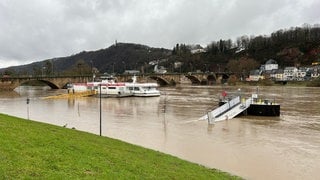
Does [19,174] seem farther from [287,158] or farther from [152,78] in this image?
[152,78]

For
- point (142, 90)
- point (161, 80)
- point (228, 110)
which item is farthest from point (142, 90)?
point (161, 80)

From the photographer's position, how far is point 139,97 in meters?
71.0

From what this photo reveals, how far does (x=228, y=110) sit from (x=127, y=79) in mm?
81504

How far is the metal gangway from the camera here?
123 ft

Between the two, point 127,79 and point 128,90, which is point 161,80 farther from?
point 128,90

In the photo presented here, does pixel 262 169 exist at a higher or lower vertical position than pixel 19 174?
lower

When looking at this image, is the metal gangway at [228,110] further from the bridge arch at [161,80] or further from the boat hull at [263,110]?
the bridge arch at [161,80]

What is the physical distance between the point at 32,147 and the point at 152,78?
122 metres

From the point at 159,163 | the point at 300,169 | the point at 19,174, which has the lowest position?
the point at 300,169

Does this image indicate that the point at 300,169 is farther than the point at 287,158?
No

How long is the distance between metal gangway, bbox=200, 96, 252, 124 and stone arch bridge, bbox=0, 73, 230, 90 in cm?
6571

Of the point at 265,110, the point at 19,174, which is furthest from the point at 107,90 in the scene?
the point at 19,174

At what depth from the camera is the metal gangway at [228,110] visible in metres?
37.4

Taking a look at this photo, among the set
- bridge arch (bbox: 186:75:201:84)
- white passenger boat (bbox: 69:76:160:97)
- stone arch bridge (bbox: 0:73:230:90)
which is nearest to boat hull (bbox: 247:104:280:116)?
white passenger boat (bbox: 69:76:160:97)
